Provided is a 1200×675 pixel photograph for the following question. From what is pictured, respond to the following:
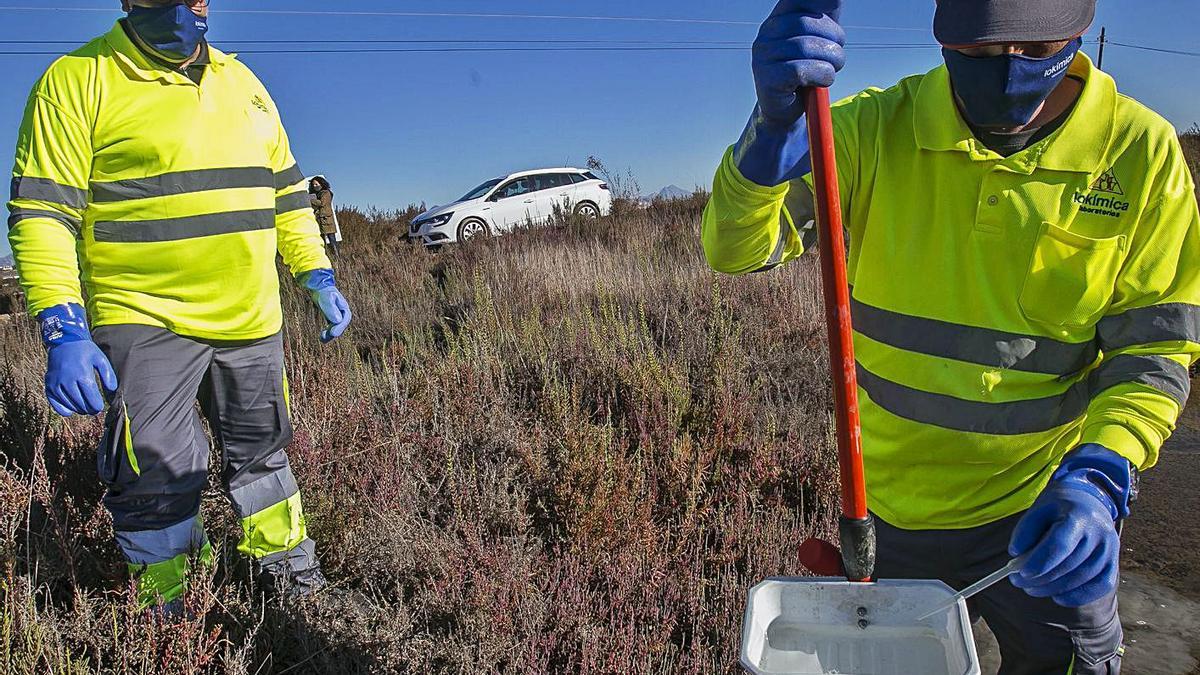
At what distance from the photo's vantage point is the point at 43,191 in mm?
2266

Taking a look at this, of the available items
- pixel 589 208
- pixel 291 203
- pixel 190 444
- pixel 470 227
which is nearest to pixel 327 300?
pixel 291 203

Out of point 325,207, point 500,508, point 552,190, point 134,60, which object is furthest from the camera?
point 552,190

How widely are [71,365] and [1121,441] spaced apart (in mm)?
2574

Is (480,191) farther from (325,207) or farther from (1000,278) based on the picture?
(1000,278)

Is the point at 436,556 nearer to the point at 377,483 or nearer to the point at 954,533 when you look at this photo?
the point at 377,483

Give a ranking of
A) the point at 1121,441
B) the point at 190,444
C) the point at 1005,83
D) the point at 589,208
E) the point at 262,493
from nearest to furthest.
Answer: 1. the point at 1121,441
2. the point at 1005,83
3. the point at 190,444
4. the point at 262,493
5. the point at 589,208

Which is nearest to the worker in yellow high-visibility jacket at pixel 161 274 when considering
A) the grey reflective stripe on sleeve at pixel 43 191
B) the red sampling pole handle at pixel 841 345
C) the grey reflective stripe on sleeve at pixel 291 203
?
the grey reflective stripe on sleeve at pixel 43 191

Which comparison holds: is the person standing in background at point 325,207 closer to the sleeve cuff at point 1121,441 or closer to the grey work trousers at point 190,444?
the grey work trousers at point 190,444

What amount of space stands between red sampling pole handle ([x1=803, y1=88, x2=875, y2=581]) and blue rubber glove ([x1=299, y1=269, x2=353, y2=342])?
7.39 feet

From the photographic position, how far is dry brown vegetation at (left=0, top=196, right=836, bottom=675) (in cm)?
224

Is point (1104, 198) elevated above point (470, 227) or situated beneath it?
situated beneath

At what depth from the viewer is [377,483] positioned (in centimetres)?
316

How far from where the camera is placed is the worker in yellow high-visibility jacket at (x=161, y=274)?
229 cm

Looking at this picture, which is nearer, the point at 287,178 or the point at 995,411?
the point at 995,411
